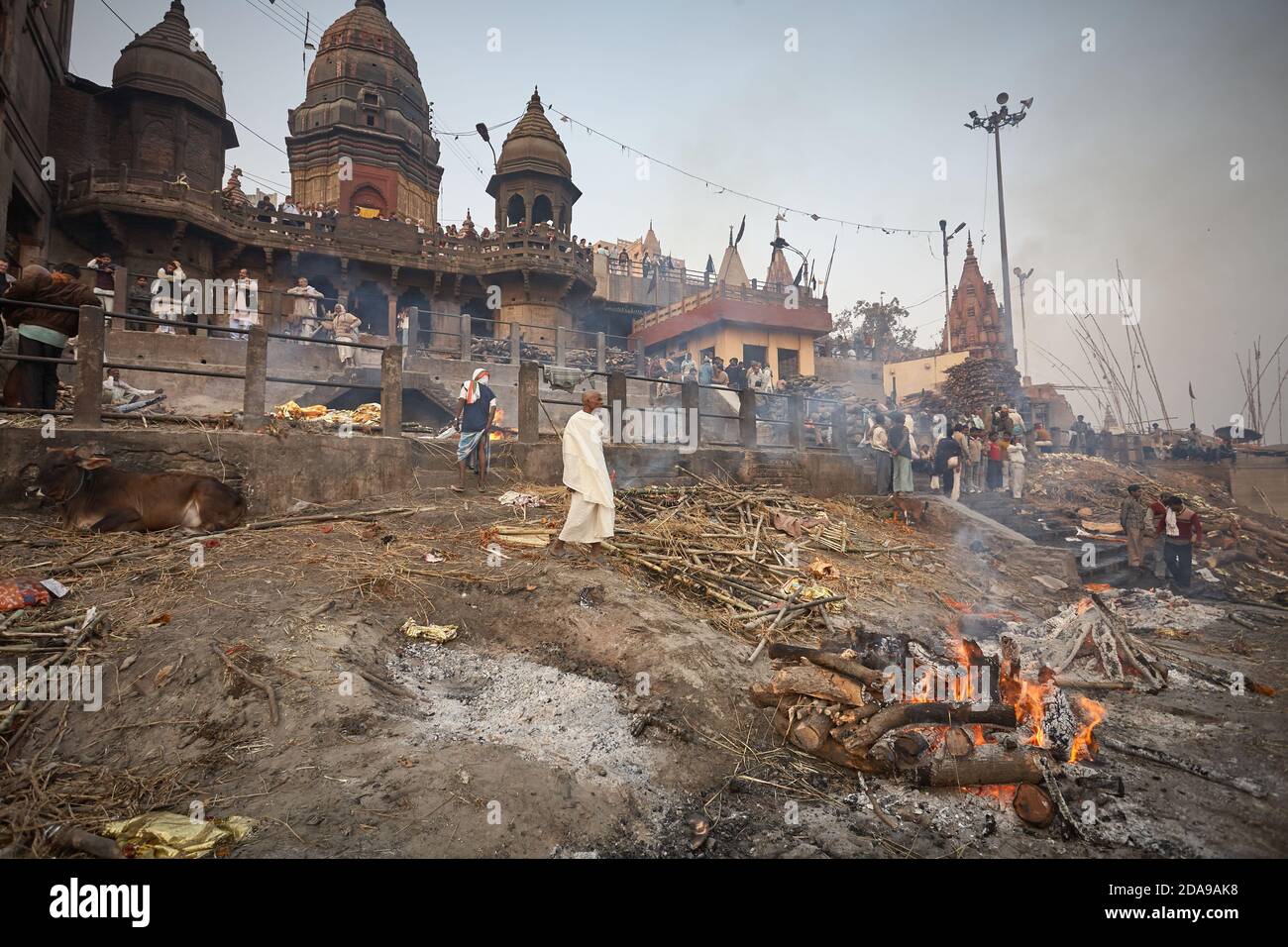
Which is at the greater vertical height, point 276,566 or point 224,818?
point 276,566

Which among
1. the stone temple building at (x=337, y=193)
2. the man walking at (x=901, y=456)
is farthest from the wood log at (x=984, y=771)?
the stone temple building at (x=337, y=193)

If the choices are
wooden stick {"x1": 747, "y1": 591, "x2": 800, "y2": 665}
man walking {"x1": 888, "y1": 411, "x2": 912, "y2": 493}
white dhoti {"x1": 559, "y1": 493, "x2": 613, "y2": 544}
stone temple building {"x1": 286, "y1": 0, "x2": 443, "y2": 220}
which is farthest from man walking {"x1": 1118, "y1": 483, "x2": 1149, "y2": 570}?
stone temple building {"x1": 286, "y1": 0, "x2": 443, "y2": 220}

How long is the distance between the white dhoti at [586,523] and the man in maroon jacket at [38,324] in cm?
641

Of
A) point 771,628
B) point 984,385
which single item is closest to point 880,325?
point 984,385

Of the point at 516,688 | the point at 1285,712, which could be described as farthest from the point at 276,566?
the point at 1285,712

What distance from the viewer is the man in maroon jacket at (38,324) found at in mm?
7121

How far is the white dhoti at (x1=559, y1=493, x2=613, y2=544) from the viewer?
7.05m

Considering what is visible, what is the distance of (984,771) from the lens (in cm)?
370

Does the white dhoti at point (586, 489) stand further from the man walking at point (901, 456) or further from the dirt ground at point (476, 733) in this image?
the man walking at point (901, 456)

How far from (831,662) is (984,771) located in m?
1.30
